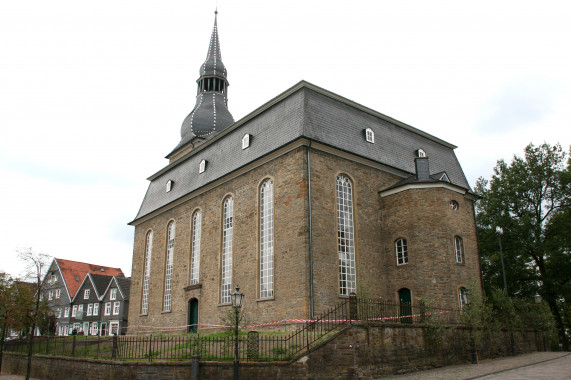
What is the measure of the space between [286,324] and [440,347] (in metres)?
6.38

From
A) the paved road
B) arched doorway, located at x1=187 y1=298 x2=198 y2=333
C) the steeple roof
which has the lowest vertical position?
the paved road

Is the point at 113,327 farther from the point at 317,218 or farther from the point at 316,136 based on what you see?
the point at 316,136

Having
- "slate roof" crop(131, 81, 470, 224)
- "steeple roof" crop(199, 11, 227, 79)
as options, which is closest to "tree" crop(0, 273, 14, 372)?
"slate roof" crop(131, 81, 470, 224)

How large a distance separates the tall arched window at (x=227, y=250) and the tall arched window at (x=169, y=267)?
22.9ft

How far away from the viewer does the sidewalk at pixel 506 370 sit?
14.8 metres

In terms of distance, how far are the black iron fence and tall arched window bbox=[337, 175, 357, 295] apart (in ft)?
4.91

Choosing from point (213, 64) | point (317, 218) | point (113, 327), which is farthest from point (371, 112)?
point (113, 327)

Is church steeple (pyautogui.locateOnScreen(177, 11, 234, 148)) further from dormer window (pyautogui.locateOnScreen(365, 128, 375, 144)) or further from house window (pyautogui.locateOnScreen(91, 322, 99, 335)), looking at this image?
house window (pyautogui.locateOnScreen(91, 322, 99, 335))

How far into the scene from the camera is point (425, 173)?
79.8 ft

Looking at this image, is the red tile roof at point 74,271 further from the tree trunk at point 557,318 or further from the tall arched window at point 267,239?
the tree trunk at point 557,318

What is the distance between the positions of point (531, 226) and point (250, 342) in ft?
85.8

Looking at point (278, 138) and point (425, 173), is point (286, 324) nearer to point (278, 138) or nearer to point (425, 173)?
point (278, 138)

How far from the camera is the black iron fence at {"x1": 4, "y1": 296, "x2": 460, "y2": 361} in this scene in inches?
600

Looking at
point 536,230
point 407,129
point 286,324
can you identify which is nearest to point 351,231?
point 286,324
